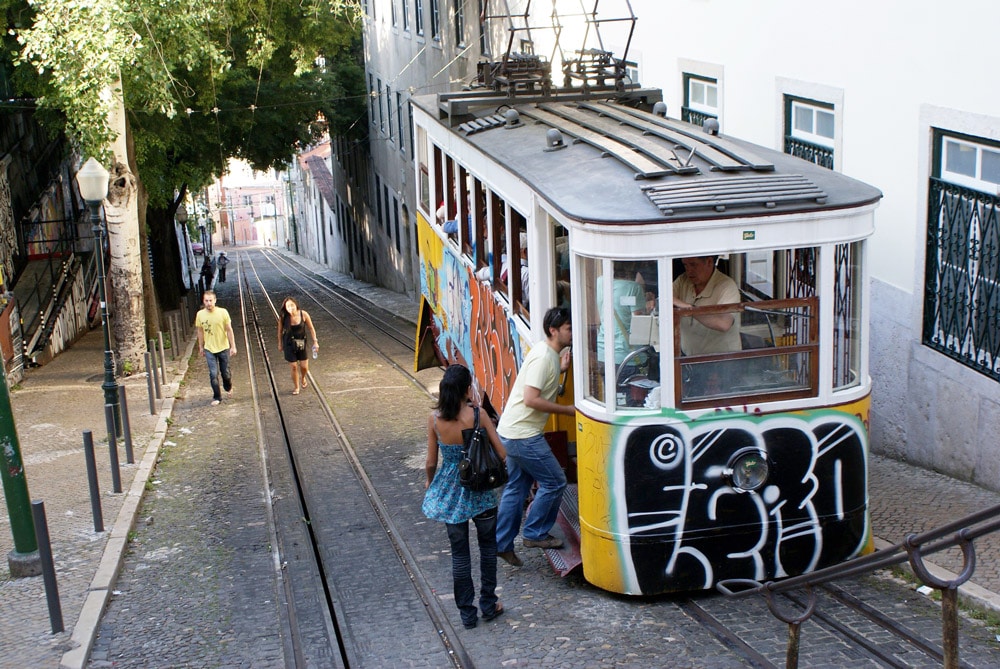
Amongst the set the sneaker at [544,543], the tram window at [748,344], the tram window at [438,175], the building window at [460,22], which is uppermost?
the building window at [460,22]

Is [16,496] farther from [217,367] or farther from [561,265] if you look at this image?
[217,367]

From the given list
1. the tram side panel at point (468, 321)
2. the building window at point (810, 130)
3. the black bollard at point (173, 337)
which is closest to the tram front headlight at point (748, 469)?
the tram side panel at point (468, 321)

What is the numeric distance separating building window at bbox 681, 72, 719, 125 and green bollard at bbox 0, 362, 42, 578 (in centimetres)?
805

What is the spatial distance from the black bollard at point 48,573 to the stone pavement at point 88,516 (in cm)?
9

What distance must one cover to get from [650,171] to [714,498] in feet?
6.40

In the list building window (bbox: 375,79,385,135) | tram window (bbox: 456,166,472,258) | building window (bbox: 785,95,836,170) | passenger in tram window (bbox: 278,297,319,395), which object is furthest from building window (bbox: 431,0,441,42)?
tram window (bbox: 456,166,472,258)

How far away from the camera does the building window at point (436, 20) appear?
26.5 metres

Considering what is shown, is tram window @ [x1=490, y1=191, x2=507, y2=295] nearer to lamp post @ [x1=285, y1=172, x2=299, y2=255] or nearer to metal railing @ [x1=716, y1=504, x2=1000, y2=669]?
metal railing @ [x1=716, y1=504, x2=1000, y2=669]

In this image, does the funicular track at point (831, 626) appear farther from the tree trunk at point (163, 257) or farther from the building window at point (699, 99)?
the tree trunk at point (163, 257)

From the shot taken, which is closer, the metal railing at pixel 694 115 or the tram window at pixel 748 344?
the tram window at pixel 748 344

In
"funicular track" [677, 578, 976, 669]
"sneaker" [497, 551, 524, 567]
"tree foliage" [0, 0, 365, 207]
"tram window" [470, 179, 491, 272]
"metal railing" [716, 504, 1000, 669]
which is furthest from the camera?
"tree foliage" [0, 0, 365, 207]

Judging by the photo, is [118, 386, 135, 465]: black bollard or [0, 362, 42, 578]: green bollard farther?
[118, 386, 135, 465]: black bollard

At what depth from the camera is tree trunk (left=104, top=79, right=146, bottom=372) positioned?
16.1 metres

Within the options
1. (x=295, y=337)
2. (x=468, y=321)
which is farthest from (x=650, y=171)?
(x=295, y=337)
